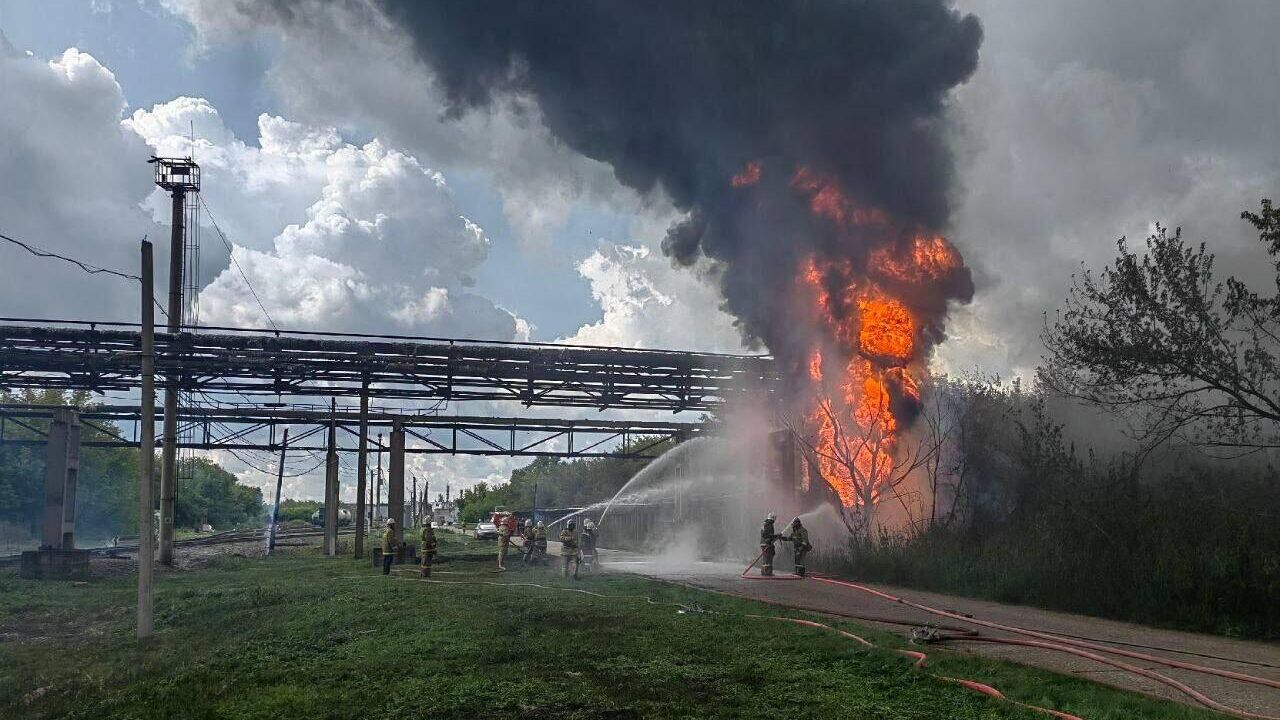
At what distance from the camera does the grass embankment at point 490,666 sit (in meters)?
9.49

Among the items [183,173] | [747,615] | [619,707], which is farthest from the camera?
[183,173]

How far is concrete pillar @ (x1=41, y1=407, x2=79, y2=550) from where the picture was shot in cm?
3359

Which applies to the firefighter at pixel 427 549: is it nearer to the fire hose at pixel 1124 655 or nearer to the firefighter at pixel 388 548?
the firefighter at pixel 388 548

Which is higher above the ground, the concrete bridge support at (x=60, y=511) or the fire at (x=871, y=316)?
the fire at (x=871, y=316)

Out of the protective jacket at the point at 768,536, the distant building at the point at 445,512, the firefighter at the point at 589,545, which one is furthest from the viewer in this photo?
the distant building at the point at 445,512

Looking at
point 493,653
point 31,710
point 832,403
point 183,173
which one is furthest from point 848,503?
point 183,173

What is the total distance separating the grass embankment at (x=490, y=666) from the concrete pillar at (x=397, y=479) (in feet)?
48.5

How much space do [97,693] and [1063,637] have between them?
1276 centimetres

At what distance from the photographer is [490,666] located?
11883 mm

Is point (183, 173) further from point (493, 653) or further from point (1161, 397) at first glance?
point (1161, 397)

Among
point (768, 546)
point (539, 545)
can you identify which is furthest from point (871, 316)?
point (539, 545)

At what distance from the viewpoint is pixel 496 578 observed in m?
27.0

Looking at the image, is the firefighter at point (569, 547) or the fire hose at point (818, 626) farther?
the firefighter at point (569, 547)

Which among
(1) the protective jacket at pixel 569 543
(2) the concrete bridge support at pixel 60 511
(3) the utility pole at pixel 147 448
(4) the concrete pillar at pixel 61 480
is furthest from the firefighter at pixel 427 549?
(4) the concrete pillar at pixel 61 480
